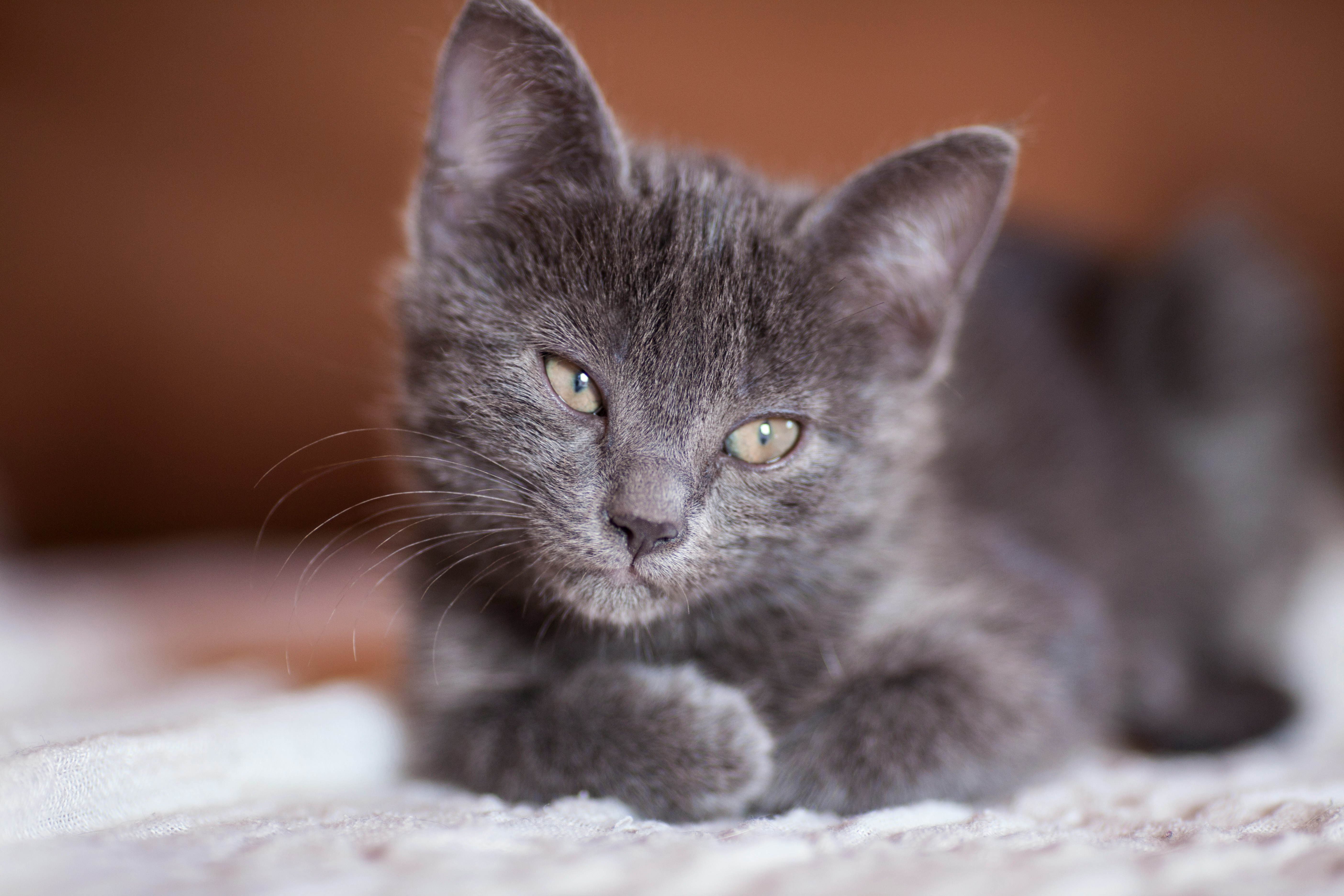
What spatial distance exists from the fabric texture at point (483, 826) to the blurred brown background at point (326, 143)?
1.31m

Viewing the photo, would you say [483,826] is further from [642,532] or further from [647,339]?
[647,339]

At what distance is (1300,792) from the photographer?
88cm

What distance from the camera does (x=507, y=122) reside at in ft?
3.37

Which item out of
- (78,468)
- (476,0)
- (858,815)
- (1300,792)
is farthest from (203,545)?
(1300,792)

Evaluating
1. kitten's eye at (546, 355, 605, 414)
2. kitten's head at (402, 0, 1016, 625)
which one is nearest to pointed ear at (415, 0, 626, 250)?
kitten's head at (402, 0, 1016, 625)

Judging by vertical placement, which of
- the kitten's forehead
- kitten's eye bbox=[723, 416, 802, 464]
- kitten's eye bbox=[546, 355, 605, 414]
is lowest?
kitten's eye bbox=[723, 416, 802, 464]

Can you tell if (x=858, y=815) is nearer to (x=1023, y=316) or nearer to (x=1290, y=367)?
(x=1023, y=316)

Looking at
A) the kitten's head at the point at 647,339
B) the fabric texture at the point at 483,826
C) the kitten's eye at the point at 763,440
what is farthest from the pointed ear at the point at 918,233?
the fabric texture at the point at 483,826

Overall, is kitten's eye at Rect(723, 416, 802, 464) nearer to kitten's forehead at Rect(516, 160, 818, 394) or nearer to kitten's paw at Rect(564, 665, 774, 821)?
kitten's forehead at Rect(516, 160, 818, 394)

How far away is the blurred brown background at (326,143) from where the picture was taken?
7.22 ft

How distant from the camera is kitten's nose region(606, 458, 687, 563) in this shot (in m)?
0.85

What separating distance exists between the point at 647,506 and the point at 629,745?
26 centimetres

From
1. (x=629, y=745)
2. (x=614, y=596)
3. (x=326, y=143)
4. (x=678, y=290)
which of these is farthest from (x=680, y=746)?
(x=326, y=143)

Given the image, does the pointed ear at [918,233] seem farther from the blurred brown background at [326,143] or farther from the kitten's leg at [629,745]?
the blurred brown background at [326,143]
